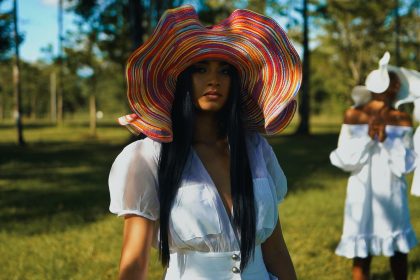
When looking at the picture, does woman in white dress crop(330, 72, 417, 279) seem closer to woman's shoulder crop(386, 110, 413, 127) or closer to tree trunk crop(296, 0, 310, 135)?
woman's shoulder crop(386, 110, 413, 127)

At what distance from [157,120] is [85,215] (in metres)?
6.55

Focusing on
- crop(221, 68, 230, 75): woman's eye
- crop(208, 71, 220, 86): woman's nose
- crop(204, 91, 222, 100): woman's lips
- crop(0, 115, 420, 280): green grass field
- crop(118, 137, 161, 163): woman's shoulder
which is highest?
crop(221, 68, 230, 75): woman's eye

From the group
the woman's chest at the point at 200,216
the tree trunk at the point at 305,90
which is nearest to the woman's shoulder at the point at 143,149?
the woman's chest at the point at 200,216

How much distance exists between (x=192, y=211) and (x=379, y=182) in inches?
135

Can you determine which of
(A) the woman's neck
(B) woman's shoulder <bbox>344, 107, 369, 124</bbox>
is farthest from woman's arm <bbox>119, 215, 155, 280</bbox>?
(B) woman's shoulder <bbox>344, 107, 369, 124</bbox>

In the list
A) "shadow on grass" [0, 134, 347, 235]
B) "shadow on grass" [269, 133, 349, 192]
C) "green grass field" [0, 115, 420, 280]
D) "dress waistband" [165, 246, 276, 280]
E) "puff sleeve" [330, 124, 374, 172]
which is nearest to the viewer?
"dress waistband" [165, 246, 276, 280]

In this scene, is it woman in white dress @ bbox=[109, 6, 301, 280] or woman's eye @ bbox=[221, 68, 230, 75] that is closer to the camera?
woman in white dress @ bbox=[109, 6, 301, 280]

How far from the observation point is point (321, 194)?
10.1 meters

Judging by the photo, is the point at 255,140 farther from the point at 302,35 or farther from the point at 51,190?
the point at 302,35

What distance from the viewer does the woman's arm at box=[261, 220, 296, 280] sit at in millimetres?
2266

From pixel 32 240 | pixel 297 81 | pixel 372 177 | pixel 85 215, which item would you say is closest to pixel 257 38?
pixel 297 81

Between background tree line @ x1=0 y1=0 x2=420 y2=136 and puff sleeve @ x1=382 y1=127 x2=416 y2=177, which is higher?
background tree line @ x1=0 y1=0 x2=420 y2=136

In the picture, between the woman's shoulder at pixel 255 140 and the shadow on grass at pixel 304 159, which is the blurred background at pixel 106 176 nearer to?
the shadow on grass at pixel 304 159

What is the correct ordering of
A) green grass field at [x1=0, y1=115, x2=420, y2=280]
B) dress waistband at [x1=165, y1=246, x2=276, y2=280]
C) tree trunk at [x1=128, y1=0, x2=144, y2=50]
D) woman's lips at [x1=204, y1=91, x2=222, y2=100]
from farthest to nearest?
tree trunk at [x1=128, y1=0, x2=144, y2=50] < green grass field at [x1=0, y1=115, x2=420, y2=280] < woman's lips at [x1=204, y1=91, x2=222, y2=100] < dress waistband at [x1=165, y1=246, x2=276, y2=280]
